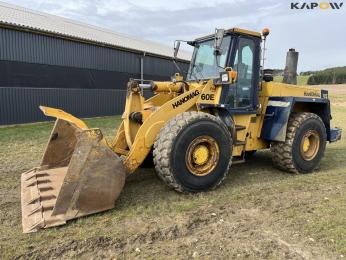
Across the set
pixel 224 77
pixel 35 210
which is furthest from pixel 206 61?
pixel 35 210

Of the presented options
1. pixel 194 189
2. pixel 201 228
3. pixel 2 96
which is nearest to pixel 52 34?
pixel 2 96

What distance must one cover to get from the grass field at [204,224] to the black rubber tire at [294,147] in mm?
372

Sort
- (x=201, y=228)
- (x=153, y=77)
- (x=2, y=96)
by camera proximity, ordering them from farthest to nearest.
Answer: (x=153, y=77) → (x=2, y=96) → (x=201, y=228)

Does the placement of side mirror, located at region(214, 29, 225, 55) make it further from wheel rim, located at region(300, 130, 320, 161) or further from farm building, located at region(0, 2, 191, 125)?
farm building, located at region(0, 2, 191, 125)

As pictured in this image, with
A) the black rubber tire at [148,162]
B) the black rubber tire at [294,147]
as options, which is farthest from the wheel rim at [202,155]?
the black rubber tire at [294,147]

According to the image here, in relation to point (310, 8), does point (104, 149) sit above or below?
below

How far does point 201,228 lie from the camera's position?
13.1 ft

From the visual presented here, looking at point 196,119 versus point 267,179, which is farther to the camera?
point 267,179

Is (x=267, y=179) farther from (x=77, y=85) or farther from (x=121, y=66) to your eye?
(x=121, y=66)

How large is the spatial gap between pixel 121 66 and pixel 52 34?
4.79 m

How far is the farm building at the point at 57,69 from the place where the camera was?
1441 centimetres

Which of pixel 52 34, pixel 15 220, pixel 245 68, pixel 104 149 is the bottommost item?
pixel 15 220

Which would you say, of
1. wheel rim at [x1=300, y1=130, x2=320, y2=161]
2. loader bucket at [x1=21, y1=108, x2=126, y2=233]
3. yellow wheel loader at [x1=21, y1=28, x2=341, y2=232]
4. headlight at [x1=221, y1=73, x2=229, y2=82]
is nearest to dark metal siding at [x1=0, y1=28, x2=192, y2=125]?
yellow wheel loader at [x1=21, y1=28, x2=341, y2=232]

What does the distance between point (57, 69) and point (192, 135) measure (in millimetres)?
13001
